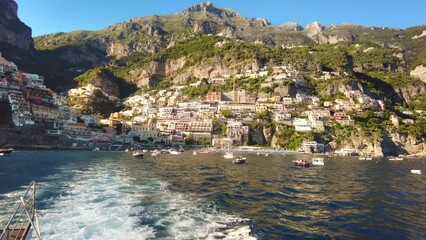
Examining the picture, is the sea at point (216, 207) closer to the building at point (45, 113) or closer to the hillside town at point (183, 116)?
the hillside town at point (183, 116)

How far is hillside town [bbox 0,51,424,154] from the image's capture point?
12694cm

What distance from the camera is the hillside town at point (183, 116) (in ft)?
416

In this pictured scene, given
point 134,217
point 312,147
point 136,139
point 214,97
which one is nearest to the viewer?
point 134,217

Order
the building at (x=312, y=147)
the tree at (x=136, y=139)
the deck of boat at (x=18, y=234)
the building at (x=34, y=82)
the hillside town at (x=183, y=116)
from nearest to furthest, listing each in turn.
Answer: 1. the deck of boat at (x=18, y=234)
2. the hillside town at (x=183, y=116)
3. the building at (x=312, y=147)
4. the tree at (x=136, y=139)
5. the building at (x=34, y=82)

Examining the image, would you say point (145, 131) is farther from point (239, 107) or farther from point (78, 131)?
point (239, 107)

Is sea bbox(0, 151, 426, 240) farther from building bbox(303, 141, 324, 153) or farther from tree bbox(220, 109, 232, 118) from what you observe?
tree bbox(220, 109, 232, 118)

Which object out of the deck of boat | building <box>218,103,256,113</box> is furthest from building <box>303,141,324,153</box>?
the deck of boat

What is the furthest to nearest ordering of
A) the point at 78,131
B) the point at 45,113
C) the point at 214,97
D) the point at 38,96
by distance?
the point at 214,97, the point at 38,96, the point at 78,131, the point at 45,113

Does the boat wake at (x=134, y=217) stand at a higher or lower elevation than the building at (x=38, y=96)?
lower

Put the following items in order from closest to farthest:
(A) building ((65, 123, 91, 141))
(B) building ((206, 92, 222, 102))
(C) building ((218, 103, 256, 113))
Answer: (A) building ((65, 123, 91, 141)) < (C) building ((218, 103, 256, 113)) < (B) building ((206, 92, 222, 102))

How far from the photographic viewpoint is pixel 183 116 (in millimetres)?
162375

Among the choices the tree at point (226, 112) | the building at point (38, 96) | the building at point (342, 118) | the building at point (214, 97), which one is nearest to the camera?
the building at point (38, 96)

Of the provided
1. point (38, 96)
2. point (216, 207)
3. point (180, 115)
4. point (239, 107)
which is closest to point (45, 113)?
point (38, 96)

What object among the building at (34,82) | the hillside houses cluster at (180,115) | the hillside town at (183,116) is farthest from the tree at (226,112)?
the building at (34,82)
